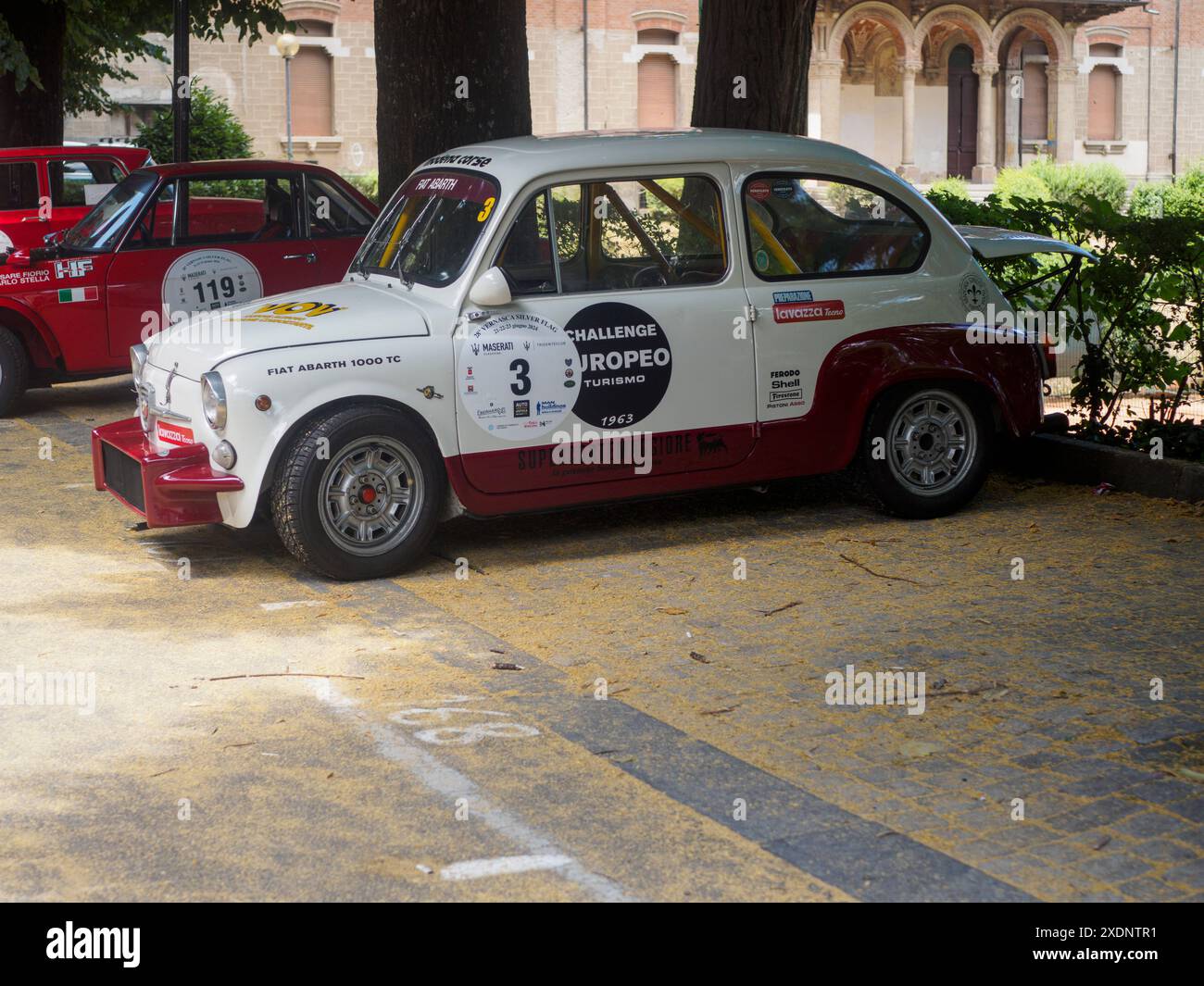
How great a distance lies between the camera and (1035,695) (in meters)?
5.78

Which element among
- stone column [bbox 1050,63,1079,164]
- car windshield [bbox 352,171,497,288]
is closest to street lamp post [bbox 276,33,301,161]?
stone column [bbox 1050,63,1079,164]

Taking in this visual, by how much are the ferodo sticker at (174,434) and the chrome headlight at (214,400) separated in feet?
0.75

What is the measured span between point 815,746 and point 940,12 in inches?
1907

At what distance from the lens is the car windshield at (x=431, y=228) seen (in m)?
7.74

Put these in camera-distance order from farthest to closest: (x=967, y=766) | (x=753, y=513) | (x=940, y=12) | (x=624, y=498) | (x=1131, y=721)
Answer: (x=940, y=12) → (x=753, y=513) → (x=624, y=498) → (x=1131, y=721) → (x=967, y=766)

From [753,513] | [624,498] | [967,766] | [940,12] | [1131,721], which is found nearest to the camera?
[967,766]

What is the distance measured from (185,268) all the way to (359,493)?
5687 mm

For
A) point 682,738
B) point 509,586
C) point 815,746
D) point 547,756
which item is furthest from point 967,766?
point 509,586

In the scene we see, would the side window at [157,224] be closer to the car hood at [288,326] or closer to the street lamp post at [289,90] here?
the car hood at [288,326]

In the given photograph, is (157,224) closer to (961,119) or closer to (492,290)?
(492,290)

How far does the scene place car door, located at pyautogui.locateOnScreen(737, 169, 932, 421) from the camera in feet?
26.4

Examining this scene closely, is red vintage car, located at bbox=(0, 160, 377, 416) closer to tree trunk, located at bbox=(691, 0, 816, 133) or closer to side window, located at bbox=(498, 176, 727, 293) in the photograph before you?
tree trunk, located at bbox=(691, 0, 816, 133)

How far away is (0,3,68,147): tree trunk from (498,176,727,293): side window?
476 inches

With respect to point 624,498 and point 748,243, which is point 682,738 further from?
point 748,243
